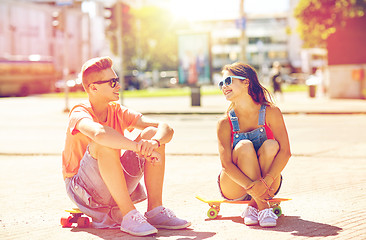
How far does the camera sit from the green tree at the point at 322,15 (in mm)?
27297

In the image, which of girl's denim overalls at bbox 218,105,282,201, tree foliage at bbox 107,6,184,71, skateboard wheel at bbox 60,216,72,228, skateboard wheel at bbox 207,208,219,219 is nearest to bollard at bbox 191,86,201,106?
skateboard wheel at bbox 207,208,219,219

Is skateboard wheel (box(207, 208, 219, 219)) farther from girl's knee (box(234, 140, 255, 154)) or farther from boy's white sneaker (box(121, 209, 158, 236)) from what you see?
boy's white sneaker (box(121, 209, 158, 236))

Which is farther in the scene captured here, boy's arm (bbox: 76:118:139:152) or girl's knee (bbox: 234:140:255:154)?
girl's knee (bbox: 234:140:255:154)

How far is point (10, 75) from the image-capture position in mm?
45344

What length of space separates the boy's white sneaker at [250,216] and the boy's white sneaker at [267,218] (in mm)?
47

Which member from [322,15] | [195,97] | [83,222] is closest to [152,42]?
[322,15]

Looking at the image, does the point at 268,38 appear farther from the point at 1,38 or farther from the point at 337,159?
the point at 337,159

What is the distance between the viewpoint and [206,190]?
6602 millimetres

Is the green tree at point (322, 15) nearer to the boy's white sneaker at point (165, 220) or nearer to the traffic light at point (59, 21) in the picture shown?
the traffic light at point (59, 21)

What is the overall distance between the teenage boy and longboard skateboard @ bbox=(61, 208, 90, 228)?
0.32 ft

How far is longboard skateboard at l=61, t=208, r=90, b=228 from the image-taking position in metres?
4.79

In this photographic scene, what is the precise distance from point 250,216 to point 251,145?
53 centimetres

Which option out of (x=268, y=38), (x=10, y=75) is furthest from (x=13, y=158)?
(x=268, y=38)

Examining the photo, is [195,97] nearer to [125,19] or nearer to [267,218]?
[125,19]
